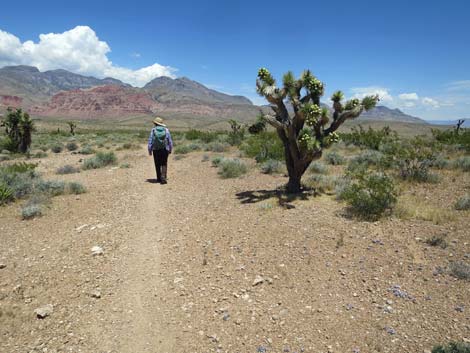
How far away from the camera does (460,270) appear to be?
4.66 meters

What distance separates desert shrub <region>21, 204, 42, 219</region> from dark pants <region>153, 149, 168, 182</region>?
13.4 feet

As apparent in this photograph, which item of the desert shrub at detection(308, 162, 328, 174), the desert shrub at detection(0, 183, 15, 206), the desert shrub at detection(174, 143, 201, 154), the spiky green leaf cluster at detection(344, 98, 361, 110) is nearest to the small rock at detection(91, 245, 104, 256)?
the desert shrub at detection(0, 183, 15, 206)

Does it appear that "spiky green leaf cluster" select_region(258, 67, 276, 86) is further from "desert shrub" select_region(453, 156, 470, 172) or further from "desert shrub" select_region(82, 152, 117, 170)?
"desert shrub" select_region(82, 152, 117, 170)

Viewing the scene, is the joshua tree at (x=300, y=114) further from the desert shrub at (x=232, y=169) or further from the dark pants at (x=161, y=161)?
the dark pants at (x=161, y=161)

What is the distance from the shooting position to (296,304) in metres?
4.32

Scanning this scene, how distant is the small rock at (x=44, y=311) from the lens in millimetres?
4125

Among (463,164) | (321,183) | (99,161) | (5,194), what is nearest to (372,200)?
(321,183)

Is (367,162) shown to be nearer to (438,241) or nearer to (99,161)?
(438,241)

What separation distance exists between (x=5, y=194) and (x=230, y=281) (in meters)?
6.91

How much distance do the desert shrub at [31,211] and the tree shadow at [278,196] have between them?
499 cm

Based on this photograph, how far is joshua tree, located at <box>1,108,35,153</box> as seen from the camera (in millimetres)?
19797

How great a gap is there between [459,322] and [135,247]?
5113 mm

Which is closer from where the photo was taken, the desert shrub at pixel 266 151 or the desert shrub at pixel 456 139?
the desert shrub at pixel 266 151

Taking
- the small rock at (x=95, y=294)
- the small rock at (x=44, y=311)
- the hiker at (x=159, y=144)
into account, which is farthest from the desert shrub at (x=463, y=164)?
the small rock at (x=44, y=311)
